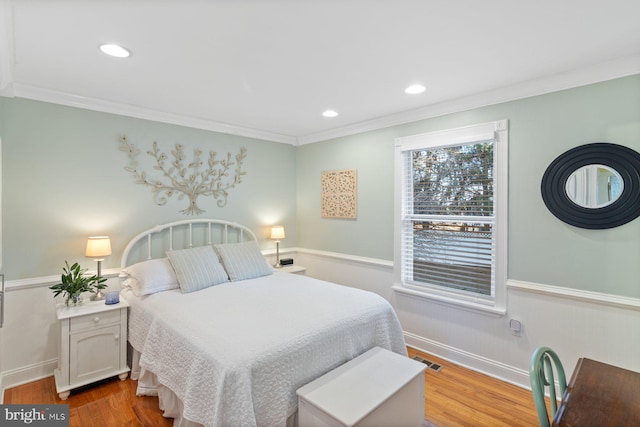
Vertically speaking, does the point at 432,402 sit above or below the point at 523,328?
below

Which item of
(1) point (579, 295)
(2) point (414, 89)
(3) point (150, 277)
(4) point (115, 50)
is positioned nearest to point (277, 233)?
(3) point (150, 277)

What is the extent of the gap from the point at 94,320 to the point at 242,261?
1.35 metres

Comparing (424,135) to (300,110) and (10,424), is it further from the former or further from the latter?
(10,424)

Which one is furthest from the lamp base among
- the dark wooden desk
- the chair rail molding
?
the chair rail molding

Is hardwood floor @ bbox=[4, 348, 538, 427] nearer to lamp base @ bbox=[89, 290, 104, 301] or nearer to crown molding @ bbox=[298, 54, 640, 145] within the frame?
lamp base @ bbox=[89, 290, 104, 301]

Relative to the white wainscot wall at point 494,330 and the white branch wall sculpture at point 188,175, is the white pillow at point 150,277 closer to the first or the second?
the white wainscot wall at point 494,330

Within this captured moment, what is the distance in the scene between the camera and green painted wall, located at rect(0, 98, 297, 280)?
2.60 meters

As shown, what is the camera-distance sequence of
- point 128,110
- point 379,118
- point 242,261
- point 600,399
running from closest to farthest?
point 600,399 → point 128,110 → point 242,261 → point 379,118

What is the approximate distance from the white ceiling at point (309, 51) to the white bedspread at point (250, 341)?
5.84ft

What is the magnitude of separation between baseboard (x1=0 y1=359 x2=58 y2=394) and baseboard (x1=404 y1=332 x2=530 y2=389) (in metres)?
3.34

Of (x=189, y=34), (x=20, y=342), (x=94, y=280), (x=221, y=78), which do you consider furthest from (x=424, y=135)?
(x=20, y=342)

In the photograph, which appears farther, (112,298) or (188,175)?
(188,175)

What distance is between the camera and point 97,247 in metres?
2.76

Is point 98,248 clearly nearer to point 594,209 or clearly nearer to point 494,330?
point 494,330
